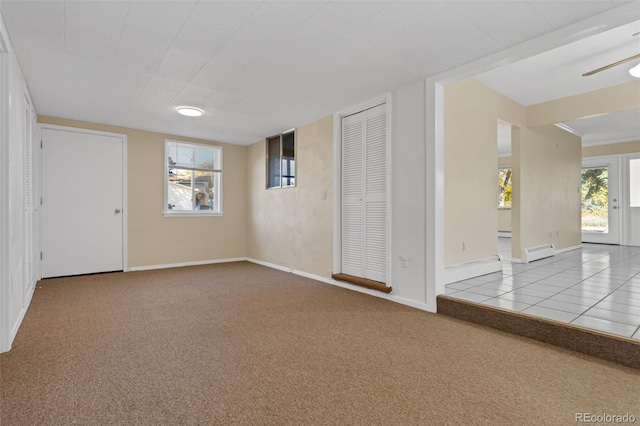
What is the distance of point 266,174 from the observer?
5.85 meters

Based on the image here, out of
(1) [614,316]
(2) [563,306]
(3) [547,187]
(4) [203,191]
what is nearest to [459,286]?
(2) [563,306]

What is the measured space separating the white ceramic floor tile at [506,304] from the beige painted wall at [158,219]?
4.74 meters

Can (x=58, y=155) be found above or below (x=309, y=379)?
above

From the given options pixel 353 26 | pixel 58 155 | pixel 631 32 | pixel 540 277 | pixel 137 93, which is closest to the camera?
pixel 353 26

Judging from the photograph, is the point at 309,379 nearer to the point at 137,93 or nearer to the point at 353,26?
the point at 353,26

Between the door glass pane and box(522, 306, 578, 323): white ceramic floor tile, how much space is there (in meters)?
6.83

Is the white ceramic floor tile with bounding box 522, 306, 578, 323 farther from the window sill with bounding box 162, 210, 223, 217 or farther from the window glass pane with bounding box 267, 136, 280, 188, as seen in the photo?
the window sill with bounding box 162, 210, 223, 217

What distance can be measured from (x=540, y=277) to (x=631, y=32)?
261 cm

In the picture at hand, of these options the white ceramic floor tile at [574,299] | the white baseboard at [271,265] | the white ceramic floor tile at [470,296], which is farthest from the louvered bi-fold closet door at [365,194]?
the white ceramic floor tile at [574,299]

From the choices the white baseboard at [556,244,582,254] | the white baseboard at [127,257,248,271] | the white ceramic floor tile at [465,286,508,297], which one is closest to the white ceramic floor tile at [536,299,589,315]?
the white ceramic floor tile at [465,286,508,297]

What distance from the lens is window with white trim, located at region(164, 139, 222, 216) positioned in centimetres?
561

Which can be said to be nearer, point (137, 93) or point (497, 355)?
point (497, 355)

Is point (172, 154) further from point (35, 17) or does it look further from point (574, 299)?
point (574, 299)

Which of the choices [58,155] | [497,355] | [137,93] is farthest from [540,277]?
[58,155]
